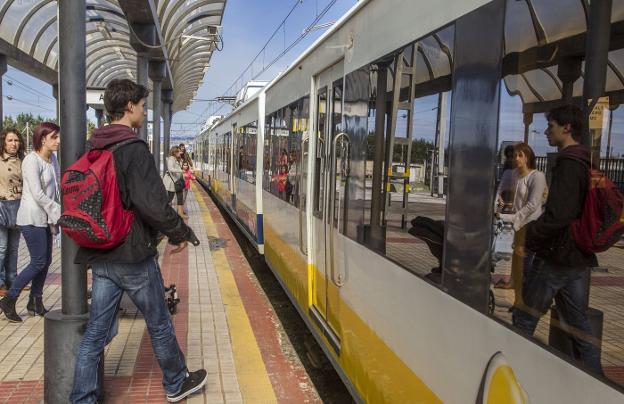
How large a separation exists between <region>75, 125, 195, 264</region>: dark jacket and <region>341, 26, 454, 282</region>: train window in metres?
1.25

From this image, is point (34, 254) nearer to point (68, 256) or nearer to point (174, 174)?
point (68, 256)

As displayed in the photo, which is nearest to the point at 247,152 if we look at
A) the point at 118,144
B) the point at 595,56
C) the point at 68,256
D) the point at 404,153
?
the point at 68,256

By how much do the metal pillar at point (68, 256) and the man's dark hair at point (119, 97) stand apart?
0.41 metres

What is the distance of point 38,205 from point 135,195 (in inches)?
98.3

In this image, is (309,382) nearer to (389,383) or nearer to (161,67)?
(389,383)

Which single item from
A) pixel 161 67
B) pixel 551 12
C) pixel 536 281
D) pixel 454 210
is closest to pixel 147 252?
pixel 454 210

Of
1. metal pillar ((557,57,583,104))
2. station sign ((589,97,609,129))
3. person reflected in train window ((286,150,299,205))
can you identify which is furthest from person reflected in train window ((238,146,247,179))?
station sign ((589,97,609,129))

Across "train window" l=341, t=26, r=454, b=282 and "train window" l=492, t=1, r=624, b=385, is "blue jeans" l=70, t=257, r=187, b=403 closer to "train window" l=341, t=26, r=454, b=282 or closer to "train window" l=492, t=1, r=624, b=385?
"train window" l=341, t=26, r=454, b=282

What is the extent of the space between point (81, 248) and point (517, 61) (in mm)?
2715

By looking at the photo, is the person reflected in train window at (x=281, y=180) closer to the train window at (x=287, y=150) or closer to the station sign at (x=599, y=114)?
the train window at (x=287, y=150)

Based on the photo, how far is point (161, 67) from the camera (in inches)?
522

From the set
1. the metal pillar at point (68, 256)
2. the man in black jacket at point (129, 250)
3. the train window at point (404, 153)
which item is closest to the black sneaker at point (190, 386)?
the man in black jacket at point (129, 250)

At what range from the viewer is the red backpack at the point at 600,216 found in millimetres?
1729

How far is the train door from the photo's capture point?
15.4 feet
